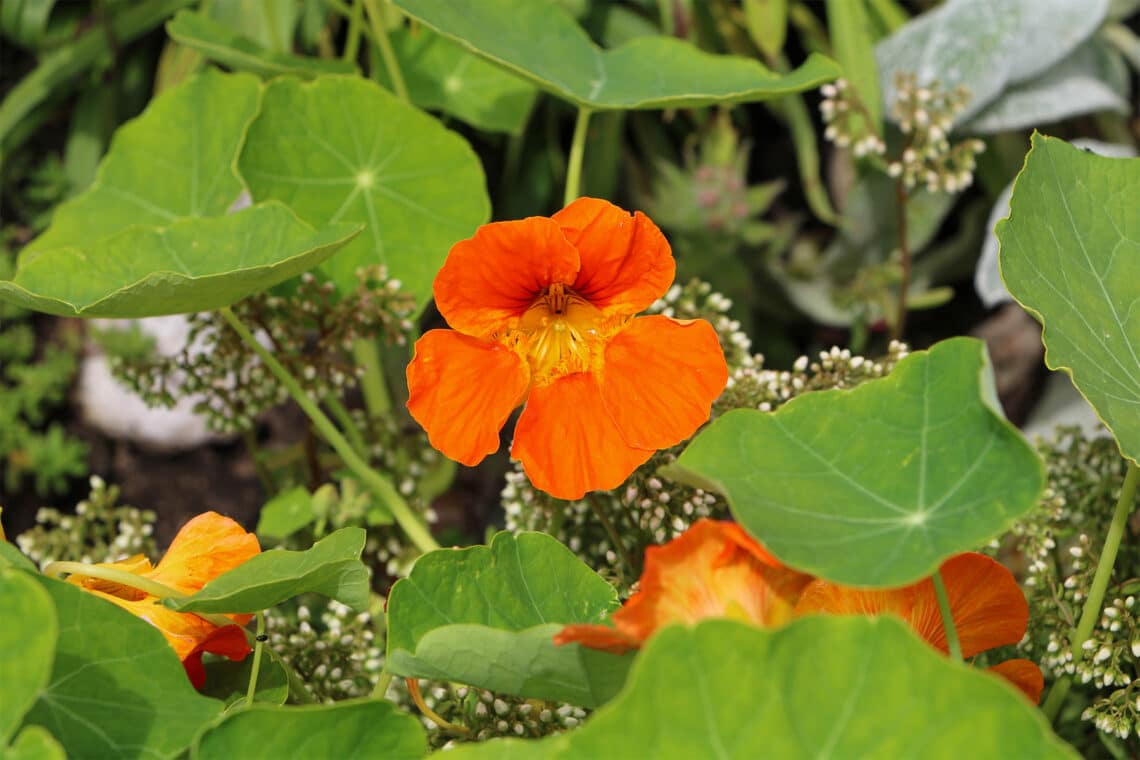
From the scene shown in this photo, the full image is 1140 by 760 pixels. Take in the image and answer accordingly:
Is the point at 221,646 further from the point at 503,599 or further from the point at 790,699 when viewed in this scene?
the point at 790,699

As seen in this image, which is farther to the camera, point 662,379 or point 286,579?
point 662,379

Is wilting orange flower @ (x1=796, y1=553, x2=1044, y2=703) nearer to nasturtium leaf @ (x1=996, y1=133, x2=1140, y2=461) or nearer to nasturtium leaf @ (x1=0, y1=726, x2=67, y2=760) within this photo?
nasturtium leaf @ (x1=996, y1=133, x2=1140, y2=461)

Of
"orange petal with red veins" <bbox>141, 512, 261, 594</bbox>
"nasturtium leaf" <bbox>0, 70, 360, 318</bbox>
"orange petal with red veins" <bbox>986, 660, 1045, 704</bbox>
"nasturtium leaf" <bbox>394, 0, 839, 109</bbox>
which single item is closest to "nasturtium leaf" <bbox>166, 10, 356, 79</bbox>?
"nasturtium leaf" <bbox>0, 70, 360, 318</bbox>

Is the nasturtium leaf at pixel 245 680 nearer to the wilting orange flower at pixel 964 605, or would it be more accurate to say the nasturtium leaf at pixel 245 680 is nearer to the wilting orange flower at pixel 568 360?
the wilting orange flower at pixel 568 360

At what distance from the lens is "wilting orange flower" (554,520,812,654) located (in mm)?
682

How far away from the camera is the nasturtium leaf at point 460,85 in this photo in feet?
5.18

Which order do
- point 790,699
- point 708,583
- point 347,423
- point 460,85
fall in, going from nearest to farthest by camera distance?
point 790,699 < point 708,583 < point 347,423 < point 460,85

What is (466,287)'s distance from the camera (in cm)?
92

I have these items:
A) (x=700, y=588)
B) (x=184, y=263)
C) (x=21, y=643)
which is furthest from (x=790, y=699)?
(x=184, y=263)

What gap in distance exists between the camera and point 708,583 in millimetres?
709

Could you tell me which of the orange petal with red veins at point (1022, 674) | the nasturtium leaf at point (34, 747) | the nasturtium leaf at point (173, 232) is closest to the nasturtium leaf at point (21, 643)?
the nasturtium leaf at point (34, 747)

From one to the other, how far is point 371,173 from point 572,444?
0.56 m

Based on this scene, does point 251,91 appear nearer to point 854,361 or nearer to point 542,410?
point 542,410

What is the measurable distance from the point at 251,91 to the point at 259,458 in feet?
1.59
